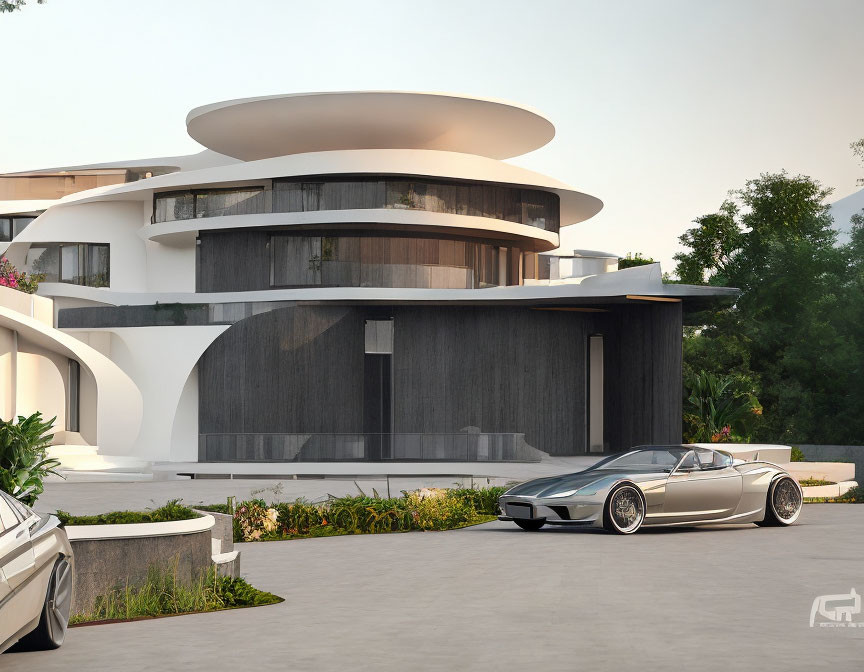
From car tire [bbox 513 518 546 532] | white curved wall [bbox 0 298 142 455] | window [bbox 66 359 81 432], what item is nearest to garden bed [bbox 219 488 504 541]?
car tire [bbox 513 518 546 532]

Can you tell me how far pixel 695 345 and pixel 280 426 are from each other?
3296cm

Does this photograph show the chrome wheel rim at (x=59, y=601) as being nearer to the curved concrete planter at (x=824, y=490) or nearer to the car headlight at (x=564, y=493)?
the car headlight at (x=564, y=493)

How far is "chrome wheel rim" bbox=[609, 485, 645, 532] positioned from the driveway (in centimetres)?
75

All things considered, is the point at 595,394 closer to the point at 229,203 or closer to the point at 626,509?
the point at 229,203

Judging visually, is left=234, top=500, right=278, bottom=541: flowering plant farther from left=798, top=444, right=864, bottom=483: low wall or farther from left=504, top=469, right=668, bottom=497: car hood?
left=798, top=444, right=864, bottom=483: low wall

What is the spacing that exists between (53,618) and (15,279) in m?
31.1

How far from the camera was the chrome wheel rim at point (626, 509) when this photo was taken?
15203 mm

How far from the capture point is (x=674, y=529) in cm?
1656

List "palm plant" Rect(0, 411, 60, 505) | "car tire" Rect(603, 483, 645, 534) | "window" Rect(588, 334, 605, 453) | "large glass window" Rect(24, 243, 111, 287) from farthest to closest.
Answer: "large glass window" Rect(24, 243, 111, 287) < "window" Rect(588, 334, 605, 453) < "car tire" Rect(603, 483, 645, 534) < "palm plant" Rect(0, 411, 60, 505)

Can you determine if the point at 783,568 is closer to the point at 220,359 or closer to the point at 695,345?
the point at 220,359

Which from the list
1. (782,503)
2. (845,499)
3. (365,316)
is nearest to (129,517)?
(782,503)

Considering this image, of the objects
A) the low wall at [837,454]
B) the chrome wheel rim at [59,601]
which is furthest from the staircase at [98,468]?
the chrome wheel rim at [59,601]

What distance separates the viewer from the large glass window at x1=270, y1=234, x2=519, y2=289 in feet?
109

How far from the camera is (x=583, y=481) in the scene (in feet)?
50.7
